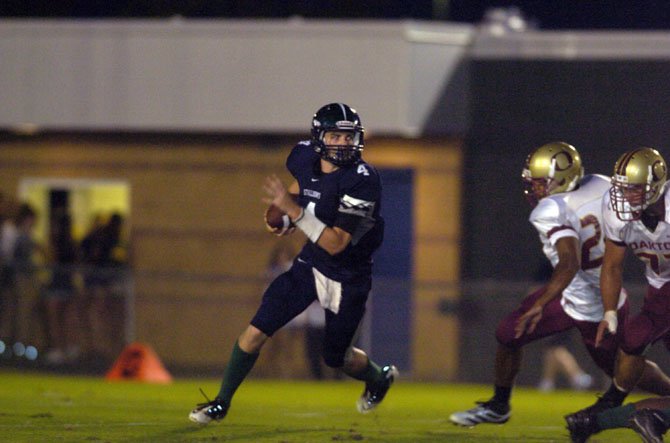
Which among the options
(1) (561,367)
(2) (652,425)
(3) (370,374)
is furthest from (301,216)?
(1) (561,367)

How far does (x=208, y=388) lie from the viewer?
14539 millimetres

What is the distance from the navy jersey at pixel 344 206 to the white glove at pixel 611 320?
1.40 metres

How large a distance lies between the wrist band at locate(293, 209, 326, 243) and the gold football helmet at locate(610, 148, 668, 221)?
1.63 metres

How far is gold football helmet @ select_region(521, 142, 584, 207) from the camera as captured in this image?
9.09 meters

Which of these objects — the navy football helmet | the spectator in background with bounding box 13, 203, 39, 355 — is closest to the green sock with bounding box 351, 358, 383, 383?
the navy football helmet

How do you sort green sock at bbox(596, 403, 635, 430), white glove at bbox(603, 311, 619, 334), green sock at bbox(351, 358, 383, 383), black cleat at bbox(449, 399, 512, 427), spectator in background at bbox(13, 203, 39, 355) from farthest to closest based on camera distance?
spectator in background at bbox(13, 203, 39, 355)
green sock at bbox(351, 358, 383, 383)
black cleat at bbox(449, 399, 512, 427)
white glove at bbox(603, 311, 619, 334)
green sock at bbox(596, 403, 635, 430)

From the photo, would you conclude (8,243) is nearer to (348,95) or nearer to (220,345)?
(220,345)

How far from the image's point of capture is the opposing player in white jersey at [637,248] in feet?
26.8

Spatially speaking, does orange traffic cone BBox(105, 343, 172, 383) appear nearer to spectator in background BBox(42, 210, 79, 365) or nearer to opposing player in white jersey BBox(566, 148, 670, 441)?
spectator in background BBox(42, 210, 79, 365)

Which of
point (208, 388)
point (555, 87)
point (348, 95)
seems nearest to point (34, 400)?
point (208, 388)

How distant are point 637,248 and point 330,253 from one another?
1.72 meters

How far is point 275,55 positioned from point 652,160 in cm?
986

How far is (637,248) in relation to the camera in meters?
8.34

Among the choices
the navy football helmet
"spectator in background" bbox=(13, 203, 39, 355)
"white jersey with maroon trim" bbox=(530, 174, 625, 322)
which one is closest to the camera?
the navy football helmet
